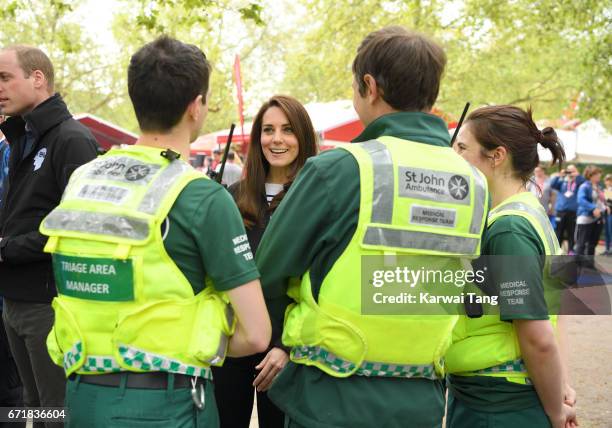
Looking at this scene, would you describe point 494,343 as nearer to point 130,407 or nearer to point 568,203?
point 130,407

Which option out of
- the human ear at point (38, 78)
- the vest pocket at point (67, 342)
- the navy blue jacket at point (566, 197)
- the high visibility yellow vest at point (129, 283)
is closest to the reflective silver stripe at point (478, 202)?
the high visibility yellow vest at point (129, 283)

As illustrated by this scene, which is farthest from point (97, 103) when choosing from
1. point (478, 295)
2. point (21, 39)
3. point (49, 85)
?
point (478, 295)

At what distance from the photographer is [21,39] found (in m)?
28.4

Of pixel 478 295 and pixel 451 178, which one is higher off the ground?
pixel 451 178

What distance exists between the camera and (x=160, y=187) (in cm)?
201

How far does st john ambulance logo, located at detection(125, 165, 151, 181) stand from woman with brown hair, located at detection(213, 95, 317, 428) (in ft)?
4.85

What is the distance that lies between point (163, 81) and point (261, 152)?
5.99ft

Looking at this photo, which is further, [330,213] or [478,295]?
[478,295]

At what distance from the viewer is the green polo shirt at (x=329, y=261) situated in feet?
6.89

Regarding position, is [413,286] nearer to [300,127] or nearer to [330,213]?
[330,213]

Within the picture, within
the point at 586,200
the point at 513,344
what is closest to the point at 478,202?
the point at 513,344

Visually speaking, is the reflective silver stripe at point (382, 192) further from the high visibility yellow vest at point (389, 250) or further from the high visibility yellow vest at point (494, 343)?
the high visibility yellow vest at point (494, 343)

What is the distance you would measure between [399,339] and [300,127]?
1975 millimetres

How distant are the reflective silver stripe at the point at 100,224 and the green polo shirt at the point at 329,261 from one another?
1.42 ft
